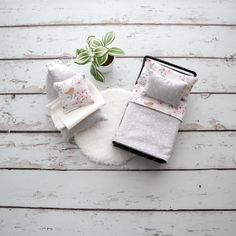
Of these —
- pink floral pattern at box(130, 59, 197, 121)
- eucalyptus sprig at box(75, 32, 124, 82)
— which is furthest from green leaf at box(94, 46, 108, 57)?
pink floral pattern at box(130, 59, 197, 121)

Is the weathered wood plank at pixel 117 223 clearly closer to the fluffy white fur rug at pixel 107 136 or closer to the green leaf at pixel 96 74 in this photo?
the fluffy white fur rug at pixel 107 136

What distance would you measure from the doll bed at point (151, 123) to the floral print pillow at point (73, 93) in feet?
0.67

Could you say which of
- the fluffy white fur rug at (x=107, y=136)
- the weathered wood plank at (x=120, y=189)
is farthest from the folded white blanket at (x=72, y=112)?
the weathered wood plank at (x=120, y=189)

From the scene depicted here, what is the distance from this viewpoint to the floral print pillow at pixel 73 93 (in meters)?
1.44

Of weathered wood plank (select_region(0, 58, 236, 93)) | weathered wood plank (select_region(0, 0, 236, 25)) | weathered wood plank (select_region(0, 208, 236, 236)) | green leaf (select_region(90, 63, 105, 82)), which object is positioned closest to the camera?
weathered wood plank (select_region(0, 208, 236, 236))

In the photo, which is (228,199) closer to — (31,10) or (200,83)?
(200,83)

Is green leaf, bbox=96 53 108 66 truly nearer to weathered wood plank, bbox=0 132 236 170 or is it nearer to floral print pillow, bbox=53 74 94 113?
floral print pillow, bbox=53 74 94 113

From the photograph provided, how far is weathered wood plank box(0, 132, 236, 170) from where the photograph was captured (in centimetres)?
148

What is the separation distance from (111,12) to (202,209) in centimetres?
114

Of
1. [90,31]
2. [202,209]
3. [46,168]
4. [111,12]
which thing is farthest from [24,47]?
[202,209]

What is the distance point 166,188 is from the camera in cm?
145

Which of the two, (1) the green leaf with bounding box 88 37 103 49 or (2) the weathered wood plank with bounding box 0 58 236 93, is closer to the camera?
(1) the green leaf with bounding box 88 37 103 49

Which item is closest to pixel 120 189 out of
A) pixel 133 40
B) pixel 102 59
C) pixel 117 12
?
pixel 102 59

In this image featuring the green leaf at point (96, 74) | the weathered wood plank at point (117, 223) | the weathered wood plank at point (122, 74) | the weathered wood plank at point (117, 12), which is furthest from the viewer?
the weathered wood plank at point (117, 12)
